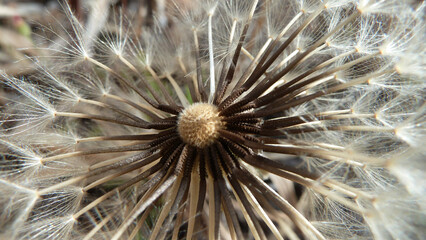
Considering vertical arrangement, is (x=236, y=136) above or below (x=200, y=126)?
below

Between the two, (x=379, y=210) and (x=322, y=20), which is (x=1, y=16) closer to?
(x=322, y=20)

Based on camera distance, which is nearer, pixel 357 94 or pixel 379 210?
pixel 379 210

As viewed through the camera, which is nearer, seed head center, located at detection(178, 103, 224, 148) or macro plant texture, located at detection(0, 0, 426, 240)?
macro plant texture, located at detection(0, 0, 426, 240)

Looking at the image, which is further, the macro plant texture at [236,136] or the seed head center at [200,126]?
the seed head center at [200,126]

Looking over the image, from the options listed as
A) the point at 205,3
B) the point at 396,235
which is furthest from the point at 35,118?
the point at 396,235

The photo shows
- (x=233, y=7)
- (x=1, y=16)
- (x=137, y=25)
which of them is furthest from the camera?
(x=1, y=16)
